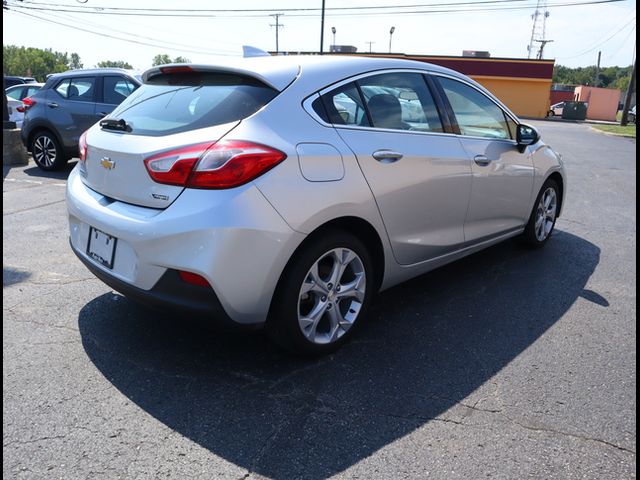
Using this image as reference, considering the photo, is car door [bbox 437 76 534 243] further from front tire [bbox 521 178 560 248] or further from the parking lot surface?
the parking lot surface

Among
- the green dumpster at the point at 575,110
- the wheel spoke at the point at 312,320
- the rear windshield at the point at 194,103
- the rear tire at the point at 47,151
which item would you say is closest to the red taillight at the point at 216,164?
the rear windshield at the point at 194,103

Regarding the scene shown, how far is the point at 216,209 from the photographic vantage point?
2494mm

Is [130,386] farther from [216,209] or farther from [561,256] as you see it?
[561,256]

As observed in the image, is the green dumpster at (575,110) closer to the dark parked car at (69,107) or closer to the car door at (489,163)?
the dark parked car at (69,107)

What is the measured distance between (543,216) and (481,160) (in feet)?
5.55

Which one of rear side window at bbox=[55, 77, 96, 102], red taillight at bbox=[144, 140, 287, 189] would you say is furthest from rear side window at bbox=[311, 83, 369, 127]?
rear side window at bbox=[55, 77, 96, 102]

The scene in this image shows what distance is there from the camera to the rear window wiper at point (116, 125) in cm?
307

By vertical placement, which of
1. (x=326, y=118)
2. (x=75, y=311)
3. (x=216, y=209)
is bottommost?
(x=75, y=311)

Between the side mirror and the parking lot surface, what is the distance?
1185 millimetres

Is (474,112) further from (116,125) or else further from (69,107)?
(69,107)

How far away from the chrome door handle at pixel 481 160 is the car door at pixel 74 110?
23.2ft

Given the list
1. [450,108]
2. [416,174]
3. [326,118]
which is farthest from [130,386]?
[450,108]

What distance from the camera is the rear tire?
9023mm

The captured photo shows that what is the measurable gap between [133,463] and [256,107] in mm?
1777
